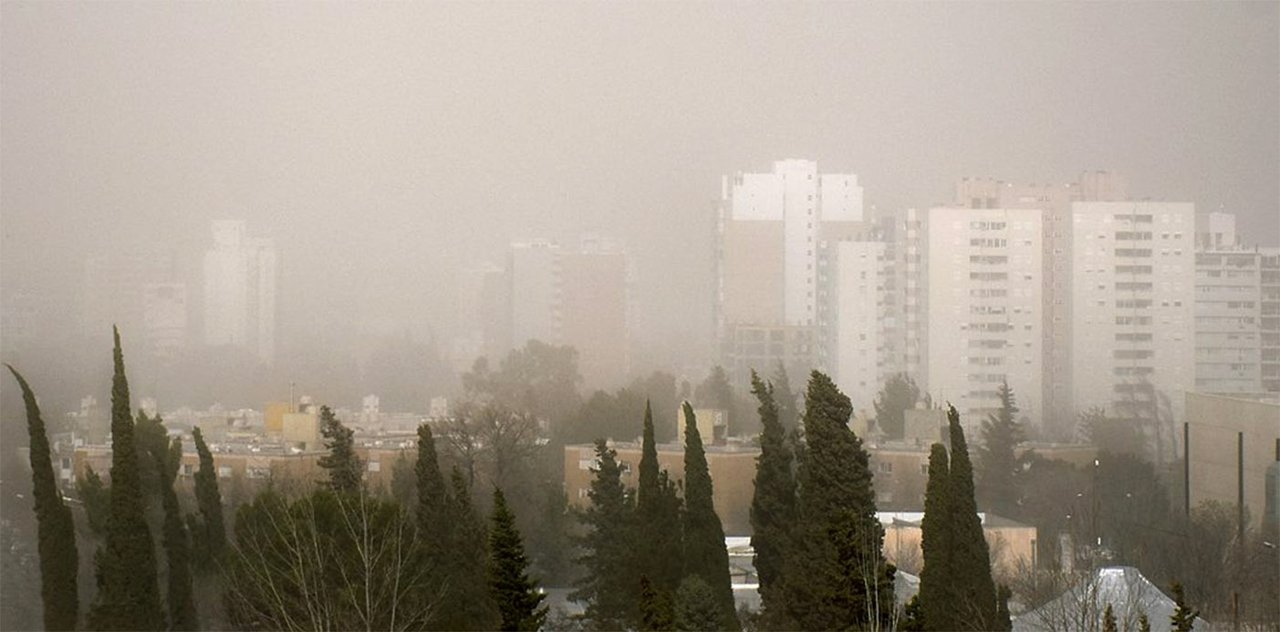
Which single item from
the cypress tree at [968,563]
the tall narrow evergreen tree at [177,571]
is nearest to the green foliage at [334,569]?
the tall narrow evergreen tree at [177,571]

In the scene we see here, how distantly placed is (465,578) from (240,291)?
745cm

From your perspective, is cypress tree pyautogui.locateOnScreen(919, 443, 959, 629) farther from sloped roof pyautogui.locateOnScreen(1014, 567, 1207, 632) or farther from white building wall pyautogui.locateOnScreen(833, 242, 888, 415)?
white building wall pyautogui.locateOnScreen(833, 242, 888, 415)

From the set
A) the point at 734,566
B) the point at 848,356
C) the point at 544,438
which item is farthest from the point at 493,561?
the point at 848,356

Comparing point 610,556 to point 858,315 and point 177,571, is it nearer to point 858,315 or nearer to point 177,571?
point 177,571

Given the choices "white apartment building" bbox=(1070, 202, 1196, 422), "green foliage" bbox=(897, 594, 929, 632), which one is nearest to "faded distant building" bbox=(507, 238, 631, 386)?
"white apartment building" bbox=(1070, 202, 1196, 422)

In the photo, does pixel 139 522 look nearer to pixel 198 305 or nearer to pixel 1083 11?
pixel 198 305

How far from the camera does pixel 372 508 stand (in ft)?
26.6

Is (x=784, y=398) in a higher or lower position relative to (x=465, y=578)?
higher

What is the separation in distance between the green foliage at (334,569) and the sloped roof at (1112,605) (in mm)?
2743

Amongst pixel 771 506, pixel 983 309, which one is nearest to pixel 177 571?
pixel 771 506

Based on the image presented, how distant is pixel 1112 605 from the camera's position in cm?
795

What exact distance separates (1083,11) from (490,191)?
5220 mm

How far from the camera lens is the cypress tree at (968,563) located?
8.25m

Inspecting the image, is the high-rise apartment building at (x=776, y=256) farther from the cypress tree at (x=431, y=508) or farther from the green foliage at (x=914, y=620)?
the green foliage at (x=914, y=620)
